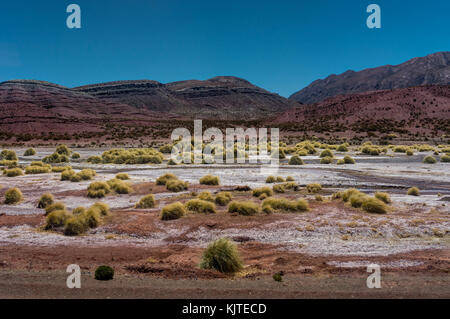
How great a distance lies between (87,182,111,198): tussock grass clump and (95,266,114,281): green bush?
404 inches

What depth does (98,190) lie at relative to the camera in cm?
1769

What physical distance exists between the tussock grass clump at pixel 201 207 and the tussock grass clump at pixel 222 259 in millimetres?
5511

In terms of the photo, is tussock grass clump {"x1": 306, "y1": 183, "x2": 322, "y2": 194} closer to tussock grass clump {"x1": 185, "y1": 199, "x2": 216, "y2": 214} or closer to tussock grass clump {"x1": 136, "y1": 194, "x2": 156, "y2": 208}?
tussock grass clump {"x1": 185, "y1": 199, "x2": 216, "y2": 214}

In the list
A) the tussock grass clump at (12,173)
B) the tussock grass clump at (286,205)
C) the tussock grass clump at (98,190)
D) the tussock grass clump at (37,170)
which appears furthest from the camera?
the tussock grass clump at (37,170)

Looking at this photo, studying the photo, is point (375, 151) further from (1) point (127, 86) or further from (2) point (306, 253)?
(1) point (127, 86)

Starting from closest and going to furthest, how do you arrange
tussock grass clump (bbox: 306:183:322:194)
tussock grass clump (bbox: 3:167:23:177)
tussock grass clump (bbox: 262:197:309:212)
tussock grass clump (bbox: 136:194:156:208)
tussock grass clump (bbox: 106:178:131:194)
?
1. tussock grass clump (bbox: 262:197:309:212)
2. tussock grass clump (bbox: 136:194:156:208)
3. tussock grass clump (bbox: 306:183:322:194)
4. tussock grass clump (bbox: 106:178:131:194)
5. tussock grass clump (bbox: 3:167:23:177)

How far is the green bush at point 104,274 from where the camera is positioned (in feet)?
25.2

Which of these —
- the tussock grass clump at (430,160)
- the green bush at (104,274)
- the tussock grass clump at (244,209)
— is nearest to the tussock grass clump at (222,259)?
the green bush at (104,274)

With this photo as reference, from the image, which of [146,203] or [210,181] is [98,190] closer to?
[146,203]

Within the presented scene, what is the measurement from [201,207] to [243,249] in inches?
→ 171

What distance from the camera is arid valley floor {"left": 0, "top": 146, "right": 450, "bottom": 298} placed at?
23.3 ft

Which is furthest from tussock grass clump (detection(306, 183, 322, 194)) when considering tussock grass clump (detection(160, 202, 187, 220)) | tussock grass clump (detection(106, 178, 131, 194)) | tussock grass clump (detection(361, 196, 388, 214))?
tussock grass clump (detection(106, 178, 131, 194))

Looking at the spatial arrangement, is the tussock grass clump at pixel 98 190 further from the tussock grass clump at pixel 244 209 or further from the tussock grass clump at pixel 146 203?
the tussock grass clump at pixel 244 209

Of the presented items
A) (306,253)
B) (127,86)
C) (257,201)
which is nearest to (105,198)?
(257,201)
